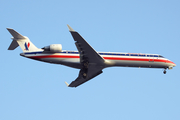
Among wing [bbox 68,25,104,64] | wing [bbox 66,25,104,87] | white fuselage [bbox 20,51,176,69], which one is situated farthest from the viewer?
white fuselage [bbox 20,51,176,69]

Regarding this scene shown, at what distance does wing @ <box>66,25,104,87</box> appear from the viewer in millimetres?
38406

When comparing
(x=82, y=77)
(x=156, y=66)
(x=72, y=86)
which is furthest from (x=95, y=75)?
(x=156, y=66)

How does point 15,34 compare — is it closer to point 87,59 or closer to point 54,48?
point 54,48

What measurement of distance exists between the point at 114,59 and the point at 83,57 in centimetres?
427

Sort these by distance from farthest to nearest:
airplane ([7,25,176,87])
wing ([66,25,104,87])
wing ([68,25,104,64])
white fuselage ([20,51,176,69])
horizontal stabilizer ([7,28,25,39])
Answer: white fuselage ([20,51,176,69])
airplane ([7,25,176,87])
horizontal stabilizer ([7,28,25,39])
wing ([66,25,104,87])
wing ([68,25,104,64])

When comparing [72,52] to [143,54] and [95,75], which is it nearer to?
[95,75]

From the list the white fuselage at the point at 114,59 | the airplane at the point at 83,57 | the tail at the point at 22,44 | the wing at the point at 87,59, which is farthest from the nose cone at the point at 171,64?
the tail at the point at 22,44

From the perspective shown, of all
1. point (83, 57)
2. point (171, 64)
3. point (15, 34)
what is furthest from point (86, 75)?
point (171, 64)

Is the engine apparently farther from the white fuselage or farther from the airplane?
the white fuselage

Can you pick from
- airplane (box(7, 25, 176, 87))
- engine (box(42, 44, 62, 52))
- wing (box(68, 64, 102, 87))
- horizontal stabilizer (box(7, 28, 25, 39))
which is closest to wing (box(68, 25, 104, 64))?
airplane (box(7, 25, 176, 87))

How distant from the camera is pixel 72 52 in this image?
136 feet

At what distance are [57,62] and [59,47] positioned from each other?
1959 millimetres

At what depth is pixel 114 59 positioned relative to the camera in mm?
42062

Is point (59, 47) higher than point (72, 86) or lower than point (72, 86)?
higher
